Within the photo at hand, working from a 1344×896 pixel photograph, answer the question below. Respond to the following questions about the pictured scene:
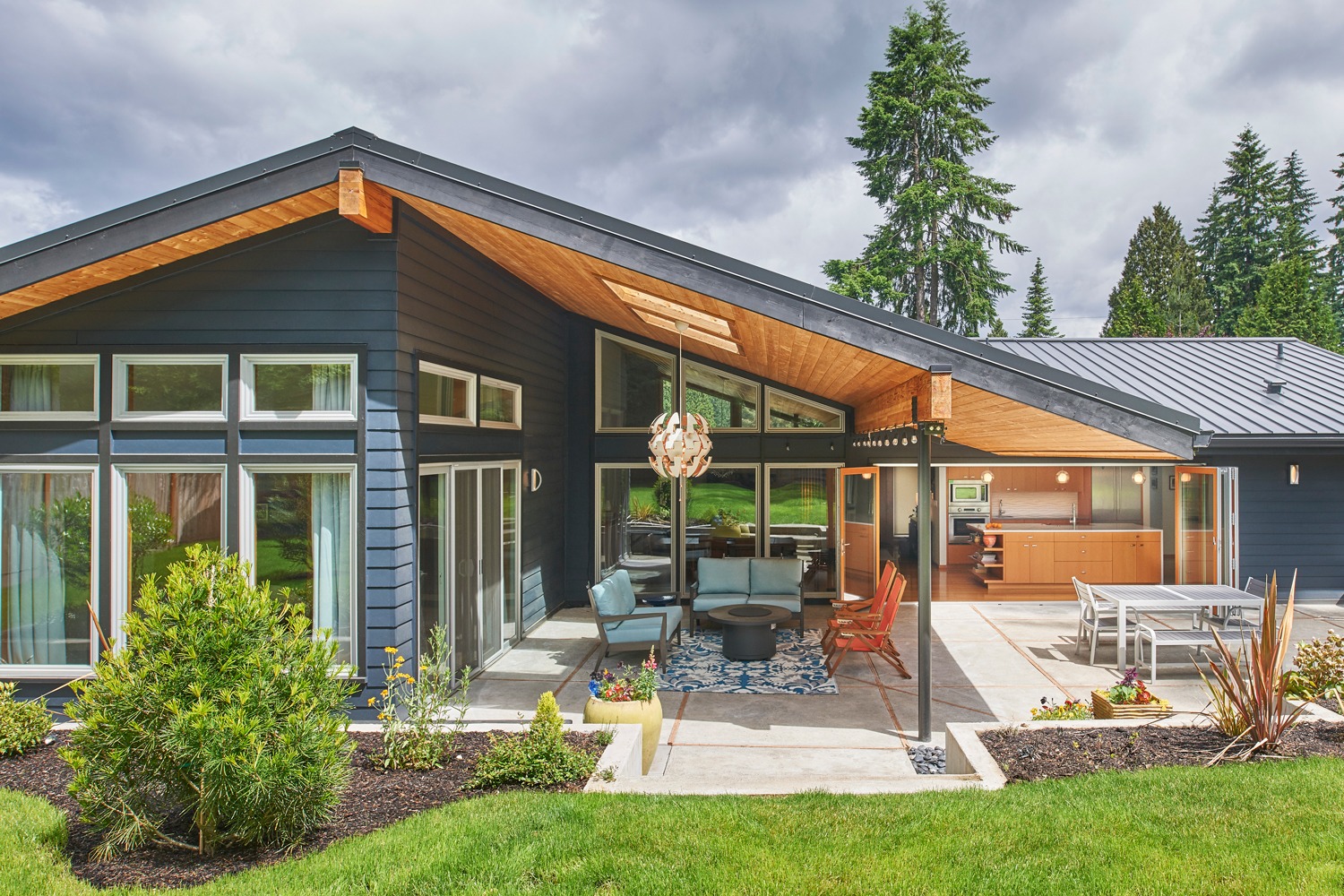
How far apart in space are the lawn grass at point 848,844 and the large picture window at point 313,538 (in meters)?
1.83

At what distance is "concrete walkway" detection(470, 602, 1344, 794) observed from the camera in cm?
441

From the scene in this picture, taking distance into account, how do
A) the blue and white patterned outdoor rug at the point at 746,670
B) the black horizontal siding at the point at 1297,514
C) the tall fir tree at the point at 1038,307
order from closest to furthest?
1. the blue and white patterned outdoor rug at the point at 746,670
2. the black horizontal siding at the point at 1297,514
3. the tall fir tree at the point at 1038,307

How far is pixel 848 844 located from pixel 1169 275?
31953 millimetres

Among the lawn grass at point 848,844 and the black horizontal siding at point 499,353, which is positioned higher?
the black horizontal siding at point 499,353

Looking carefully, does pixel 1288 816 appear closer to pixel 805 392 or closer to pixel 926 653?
pixel 926 653

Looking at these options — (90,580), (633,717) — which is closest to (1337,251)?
(633,717)

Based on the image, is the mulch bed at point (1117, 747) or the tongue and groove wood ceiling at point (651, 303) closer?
the mulch bed at point (1117, 747)

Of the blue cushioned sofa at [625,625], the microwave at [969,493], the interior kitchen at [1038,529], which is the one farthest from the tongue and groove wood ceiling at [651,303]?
the microwave at [969,493]

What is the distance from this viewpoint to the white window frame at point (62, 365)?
5.02 m

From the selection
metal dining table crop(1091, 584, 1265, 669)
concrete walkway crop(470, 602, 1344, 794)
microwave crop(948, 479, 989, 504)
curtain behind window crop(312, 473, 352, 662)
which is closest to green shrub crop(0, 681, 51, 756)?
curtain behind window crop(312, 473, 352, 662)

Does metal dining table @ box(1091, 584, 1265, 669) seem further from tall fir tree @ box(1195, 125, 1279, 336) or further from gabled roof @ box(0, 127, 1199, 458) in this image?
tall fir tree @ box(1195, 125, 1279, 336)

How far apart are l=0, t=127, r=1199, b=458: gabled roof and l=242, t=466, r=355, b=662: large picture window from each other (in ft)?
5.30

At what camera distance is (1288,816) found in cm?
309

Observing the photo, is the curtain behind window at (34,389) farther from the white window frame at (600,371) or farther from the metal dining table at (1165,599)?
the metal dining table at (1165,599)
